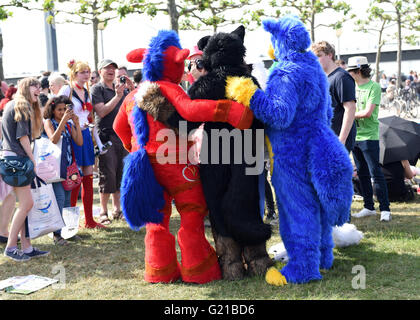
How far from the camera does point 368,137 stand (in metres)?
5.39

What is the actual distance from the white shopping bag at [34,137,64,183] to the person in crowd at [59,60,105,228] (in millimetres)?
408

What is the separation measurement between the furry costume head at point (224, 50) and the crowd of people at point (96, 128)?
930mm

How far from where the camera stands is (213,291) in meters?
3.37

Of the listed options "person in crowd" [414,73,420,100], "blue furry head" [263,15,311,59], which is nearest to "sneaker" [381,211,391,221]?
"blue furry head" [263,15,311,59]

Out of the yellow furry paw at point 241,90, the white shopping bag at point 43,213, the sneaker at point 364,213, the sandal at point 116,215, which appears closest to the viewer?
the yellow furry paw at point 241,90

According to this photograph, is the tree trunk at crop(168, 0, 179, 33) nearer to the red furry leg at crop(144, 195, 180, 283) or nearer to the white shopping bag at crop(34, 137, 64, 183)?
the white shopping bag at crop(34, 137, 64, 183)

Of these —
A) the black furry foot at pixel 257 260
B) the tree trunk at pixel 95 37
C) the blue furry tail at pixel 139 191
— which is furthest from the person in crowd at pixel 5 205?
the tree trunk at pixel 95 37

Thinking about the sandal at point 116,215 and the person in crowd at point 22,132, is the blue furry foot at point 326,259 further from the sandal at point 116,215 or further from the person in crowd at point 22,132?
the sandal at point 116,215

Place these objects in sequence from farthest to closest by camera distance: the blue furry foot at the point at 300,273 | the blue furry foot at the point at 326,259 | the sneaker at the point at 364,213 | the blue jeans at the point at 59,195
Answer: the sneaker at the point at 364,213 < the blue jeans at the point at 59,195 < the blue furry foot at the point at 326,259 < the blue furry foot at the point at 300,273

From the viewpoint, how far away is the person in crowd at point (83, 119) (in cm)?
527

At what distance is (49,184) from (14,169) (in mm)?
544

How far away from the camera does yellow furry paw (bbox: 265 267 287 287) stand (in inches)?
134

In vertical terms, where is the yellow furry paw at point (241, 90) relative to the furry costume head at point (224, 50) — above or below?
below

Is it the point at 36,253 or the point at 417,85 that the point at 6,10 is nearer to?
the point at 36,253
